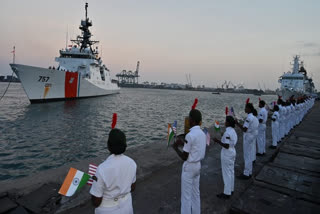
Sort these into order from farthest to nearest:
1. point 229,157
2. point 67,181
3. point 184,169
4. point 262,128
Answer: point 262,128, point 229,157, point 184,169, point 67,181

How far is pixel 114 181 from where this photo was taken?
1.77 m

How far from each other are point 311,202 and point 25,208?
5.15 m

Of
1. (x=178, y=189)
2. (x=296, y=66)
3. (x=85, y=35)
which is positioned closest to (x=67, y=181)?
(x=178, y=189)

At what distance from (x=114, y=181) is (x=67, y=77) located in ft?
98.2

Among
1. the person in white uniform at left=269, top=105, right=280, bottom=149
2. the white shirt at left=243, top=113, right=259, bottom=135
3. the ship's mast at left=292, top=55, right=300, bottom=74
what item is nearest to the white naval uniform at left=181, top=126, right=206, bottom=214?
the white shirt at left=243, top=113, right=259, bottom=135

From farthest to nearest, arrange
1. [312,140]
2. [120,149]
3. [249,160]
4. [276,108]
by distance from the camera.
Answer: [312,140], [276,108], [249,160], [120,149]

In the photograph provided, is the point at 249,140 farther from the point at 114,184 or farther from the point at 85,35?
the point at 85,35

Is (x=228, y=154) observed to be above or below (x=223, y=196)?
above

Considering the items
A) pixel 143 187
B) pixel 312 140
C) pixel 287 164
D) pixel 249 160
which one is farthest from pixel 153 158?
pixel 312 140

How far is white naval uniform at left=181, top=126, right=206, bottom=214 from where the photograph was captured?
2.74 meters

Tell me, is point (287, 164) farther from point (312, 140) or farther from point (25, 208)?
point (25, 208)

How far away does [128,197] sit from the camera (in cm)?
195

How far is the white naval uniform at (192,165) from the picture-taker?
2738 millimetres

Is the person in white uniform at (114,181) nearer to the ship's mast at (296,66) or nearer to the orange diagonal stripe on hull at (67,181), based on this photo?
the orange diagonal stripe on hull at (67,181)
